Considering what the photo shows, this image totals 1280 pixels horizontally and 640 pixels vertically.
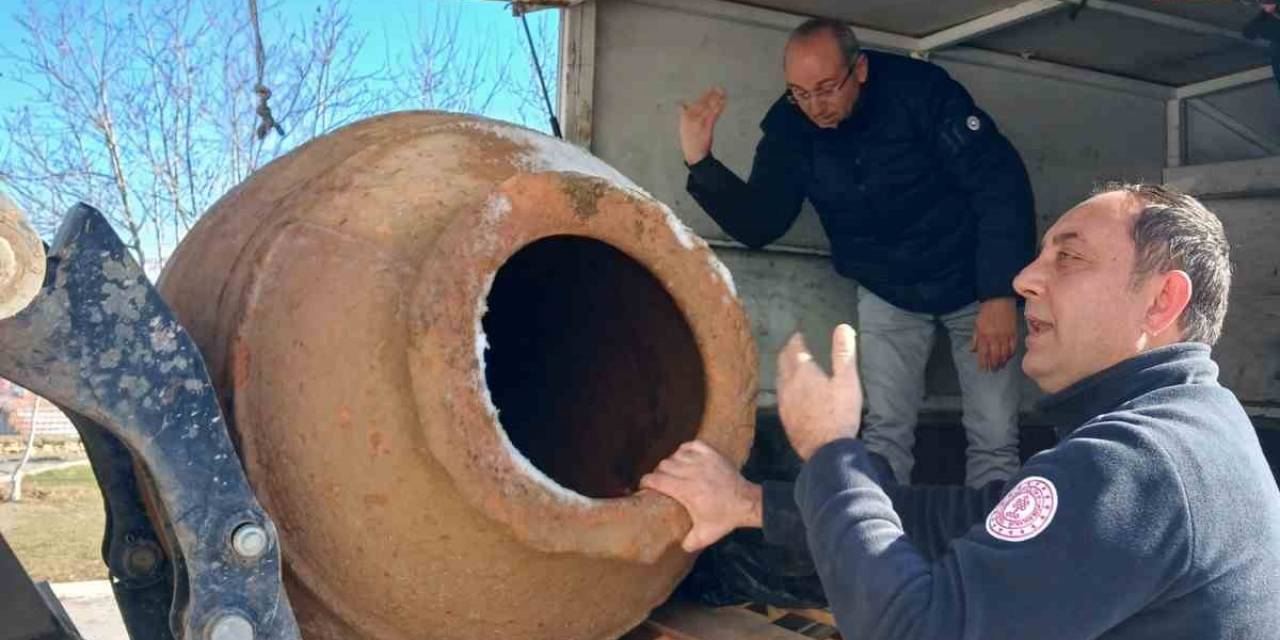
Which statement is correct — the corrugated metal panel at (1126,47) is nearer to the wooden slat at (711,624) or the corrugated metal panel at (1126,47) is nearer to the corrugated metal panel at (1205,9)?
the corrugated metal panel at (1205,9)

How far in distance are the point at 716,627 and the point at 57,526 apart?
9985mm

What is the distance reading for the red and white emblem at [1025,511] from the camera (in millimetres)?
1456

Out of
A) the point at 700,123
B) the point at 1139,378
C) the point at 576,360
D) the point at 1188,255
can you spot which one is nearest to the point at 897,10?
the point at 700,123

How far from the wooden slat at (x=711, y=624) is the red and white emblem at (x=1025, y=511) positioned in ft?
2.81

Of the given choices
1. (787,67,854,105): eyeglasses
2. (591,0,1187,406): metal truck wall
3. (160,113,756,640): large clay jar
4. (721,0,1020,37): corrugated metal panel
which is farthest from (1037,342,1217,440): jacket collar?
(721,0,1020,37): corrugated metal panel

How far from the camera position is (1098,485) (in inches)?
57.0

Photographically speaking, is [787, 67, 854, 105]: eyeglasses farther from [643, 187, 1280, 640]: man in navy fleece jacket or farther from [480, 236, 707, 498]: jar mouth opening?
[643, 187, 1280, 640]: man in navy fleece jacket

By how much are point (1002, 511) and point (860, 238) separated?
7.66 ft

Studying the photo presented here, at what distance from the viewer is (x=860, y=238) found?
12.4 ft

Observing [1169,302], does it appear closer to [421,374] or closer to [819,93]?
[421,374]

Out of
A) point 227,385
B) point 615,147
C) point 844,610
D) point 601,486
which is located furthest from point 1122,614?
point 615,147

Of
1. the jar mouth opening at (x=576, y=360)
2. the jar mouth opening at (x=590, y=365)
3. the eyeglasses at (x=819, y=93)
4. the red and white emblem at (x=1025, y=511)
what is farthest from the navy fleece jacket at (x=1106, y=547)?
the eyeglasses at (x=819, y=93)

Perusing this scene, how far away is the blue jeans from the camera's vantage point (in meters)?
3.64

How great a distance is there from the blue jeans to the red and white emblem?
2.17 metres
